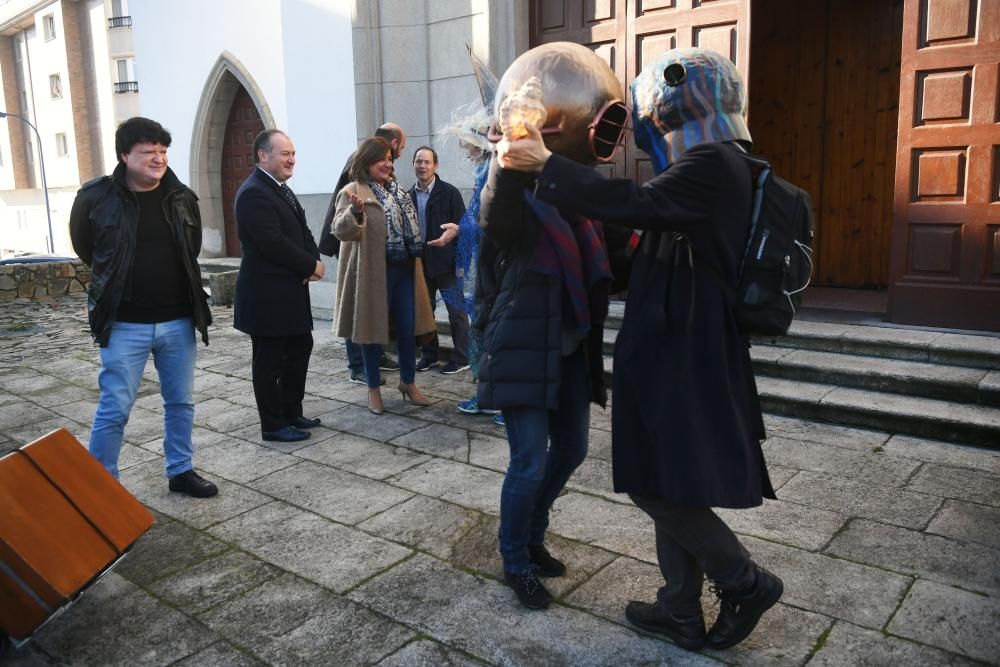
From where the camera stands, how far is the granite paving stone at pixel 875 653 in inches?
94.3

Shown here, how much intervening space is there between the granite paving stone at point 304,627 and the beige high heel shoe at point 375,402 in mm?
2319

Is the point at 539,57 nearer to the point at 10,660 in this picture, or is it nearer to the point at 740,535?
the point at 740,535

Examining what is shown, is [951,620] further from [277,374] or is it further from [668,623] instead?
[277,374]

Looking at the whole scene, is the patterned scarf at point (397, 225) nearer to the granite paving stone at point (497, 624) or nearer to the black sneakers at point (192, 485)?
the black sneakers at point (192, 485)

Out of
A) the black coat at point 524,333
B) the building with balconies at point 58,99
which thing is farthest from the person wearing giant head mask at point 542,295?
the building with balconies at point 58,99

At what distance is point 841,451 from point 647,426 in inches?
99.5

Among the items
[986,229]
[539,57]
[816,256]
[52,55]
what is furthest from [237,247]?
[52,55]

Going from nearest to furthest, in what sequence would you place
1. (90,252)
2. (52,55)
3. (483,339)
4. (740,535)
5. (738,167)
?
(738,167) < (483,339) < (740,535) < (90,252) < (52,55)

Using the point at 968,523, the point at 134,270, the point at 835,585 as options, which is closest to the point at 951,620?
the point at 835,585

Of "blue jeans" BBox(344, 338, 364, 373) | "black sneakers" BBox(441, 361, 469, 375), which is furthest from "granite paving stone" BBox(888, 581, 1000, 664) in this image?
"blue jeans" BBox(344, 338, 364, 373)

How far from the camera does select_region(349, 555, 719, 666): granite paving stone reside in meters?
2.48

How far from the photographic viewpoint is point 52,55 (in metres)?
35.4

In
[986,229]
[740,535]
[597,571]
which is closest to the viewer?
[597,571]

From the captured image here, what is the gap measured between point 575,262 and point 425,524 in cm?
150
